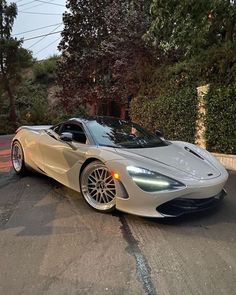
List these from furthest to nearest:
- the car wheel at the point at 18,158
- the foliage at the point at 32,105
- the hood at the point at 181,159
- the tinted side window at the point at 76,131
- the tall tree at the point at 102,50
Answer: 1. the foliage at the point at 32,105
2. the tall tree at the point at 102,50
3. the car wheel at the point at 18,158
4. the tinted side window at the point at 76,131
5. the hood at the point at 181,159

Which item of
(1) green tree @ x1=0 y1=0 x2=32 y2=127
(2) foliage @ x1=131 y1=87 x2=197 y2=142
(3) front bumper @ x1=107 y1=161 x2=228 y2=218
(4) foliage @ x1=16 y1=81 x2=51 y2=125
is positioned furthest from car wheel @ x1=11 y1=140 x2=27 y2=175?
(4) foliage @ x1=16 y1=81 x2=51 y2=125

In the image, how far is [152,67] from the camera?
12.5m

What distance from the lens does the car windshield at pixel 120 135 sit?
16.4ft

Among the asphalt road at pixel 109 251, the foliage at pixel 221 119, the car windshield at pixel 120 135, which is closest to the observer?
the asphalt road at pixel 109 251

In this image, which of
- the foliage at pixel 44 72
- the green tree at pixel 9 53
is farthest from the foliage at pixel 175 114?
the foliage at pixel 44 72

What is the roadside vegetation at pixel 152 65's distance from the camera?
8320 mm

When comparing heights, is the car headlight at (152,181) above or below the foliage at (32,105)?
above

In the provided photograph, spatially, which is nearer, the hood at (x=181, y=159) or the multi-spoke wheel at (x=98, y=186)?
the hood at (x=181, y=159)

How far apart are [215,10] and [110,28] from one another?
7.28 metres

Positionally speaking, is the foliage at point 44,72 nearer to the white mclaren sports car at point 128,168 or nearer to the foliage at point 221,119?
the foliage at point 221,119

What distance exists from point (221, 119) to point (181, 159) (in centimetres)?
400

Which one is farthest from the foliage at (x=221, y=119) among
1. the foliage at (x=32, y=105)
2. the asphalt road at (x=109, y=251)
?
the foliage at (x=32, y=105)

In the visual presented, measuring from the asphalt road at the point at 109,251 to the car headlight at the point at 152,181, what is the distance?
47 centimetres

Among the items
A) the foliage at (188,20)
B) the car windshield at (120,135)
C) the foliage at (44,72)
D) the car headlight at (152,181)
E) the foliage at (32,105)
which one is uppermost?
the foliage at (188,20)
